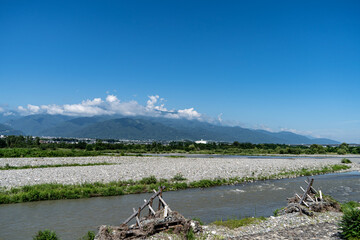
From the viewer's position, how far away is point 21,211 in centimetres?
1934

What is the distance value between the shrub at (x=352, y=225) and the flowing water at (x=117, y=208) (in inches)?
286

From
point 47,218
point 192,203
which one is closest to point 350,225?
point 192,203

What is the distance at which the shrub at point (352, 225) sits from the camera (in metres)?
11.3

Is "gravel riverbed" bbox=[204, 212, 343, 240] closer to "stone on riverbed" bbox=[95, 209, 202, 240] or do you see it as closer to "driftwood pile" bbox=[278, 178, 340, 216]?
"driftwood pile" bbox=[278, 178, 340, 216]

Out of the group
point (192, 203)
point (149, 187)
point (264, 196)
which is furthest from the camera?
point (149, 187)

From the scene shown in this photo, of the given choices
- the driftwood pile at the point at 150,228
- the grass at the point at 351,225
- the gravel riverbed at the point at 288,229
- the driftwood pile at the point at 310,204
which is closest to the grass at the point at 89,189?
the driftwood pile at the point at 310,204

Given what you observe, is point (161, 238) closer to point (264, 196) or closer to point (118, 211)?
point (118, 211)

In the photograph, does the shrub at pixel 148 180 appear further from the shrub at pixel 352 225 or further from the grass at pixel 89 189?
the shrub at pixel 352 225

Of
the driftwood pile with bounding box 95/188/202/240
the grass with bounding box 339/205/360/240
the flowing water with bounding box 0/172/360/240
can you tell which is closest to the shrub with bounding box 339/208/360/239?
the grass with bounding box 339/205/360/240

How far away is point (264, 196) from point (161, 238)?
16164mm

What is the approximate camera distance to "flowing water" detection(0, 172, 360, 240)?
15.8 m

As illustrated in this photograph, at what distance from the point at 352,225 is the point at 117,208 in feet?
50.7

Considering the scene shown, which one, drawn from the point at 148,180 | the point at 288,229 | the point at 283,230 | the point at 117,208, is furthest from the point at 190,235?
the point at 148,180

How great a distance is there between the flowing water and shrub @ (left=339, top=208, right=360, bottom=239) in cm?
728
